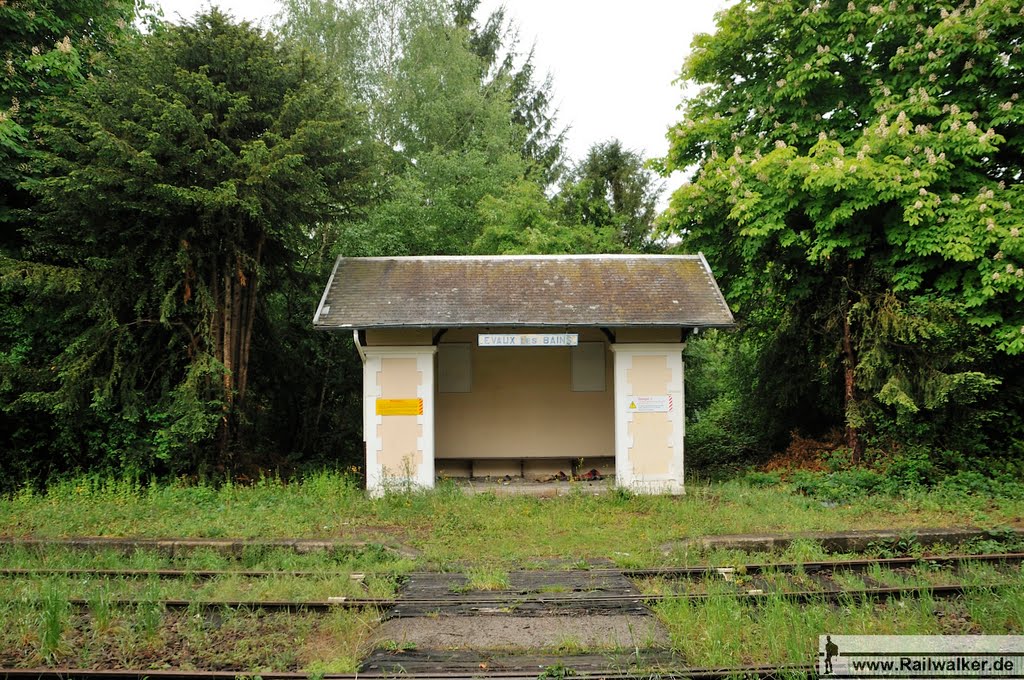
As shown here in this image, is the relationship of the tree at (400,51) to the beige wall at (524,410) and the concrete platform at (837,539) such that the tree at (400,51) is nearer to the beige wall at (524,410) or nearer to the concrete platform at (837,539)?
the beige wall at (524,410)

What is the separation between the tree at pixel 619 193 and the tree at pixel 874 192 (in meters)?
8.18

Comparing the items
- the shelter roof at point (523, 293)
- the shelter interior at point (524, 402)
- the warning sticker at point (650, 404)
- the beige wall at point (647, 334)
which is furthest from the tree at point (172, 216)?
the warning sticker at point (650, 404)

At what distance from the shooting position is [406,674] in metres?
4.61

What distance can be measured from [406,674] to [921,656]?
3607 mm

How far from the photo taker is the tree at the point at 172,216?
32.3ft

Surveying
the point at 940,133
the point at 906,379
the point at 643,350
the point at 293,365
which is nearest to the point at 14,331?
the point at 293,365

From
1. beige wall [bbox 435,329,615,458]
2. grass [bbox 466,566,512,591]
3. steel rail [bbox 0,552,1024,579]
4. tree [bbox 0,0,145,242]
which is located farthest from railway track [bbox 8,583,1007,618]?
tree [bbox 0,0,145,242]

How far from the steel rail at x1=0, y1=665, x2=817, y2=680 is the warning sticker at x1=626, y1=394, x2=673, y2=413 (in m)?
6.32

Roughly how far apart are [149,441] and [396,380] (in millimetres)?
4058

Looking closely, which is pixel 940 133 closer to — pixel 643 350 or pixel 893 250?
pixel 893 250

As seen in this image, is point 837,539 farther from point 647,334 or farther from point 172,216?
point 172,216

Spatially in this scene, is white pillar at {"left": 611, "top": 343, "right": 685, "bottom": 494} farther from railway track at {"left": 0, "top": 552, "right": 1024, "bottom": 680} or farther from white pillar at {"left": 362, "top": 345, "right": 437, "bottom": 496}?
railway track at {"left": 0, "top": 552, "right": 1024, "bottom": 680}

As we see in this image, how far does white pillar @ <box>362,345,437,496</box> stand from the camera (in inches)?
416

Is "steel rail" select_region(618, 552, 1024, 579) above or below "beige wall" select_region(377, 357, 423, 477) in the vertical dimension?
below
